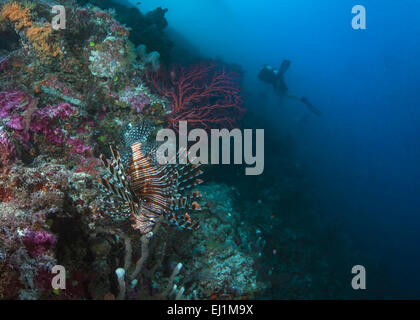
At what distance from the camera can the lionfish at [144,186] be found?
2.46 m

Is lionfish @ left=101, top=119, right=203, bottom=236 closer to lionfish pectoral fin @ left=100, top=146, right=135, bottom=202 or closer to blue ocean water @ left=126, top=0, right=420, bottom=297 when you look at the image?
lionfish pectoral fin @ left=100, top=146, right=135, bottom=202

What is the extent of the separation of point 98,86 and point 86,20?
1792 millimetres

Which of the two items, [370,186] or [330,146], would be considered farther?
[330,146]

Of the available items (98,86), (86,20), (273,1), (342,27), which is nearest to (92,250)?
(98,86)

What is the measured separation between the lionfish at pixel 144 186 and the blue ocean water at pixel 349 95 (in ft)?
50.5

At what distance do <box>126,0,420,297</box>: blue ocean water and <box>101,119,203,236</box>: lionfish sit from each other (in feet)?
50.5

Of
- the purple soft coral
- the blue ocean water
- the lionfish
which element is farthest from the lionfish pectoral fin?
the blue ocean water

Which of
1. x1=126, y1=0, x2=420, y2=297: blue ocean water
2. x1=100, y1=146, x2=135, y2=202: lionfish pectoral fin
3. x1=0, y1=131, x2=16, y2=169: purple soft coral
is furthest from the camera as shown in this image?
x1=126, y1=0, x2=420, y2=297: blue ocean water

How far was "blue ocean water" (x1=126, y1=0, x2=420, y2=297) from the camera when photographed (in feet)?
72.6

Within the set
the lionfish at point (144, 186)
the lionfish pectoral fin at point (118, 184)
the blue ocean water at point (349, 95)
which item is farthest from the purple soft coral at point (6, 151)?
the blue ocean water at point (349, 95)

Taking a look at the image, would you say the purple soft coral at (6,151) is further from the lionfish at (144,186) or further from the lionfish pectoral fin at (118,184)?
the lionfish pectoral fin at (118,184)

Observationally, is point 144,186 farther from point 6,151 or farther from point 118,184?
point 6,151
